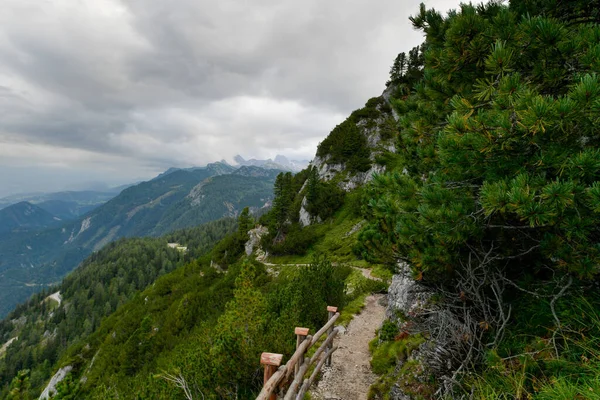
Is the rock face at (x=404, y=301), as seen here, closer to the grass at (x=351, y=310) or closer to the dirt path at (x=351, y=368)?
the dirt path at (x=351, y=368)

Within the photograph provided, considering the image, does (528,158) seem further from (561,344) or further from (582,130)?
(561,344)

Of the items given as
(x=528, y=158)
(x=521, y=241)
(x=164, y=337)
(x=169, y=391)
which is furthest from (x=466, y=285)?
(x=164, y=337)

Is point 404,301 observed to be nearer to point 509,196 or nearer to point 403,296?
point 403,296

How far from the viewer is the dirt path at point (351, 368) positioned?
8617mm

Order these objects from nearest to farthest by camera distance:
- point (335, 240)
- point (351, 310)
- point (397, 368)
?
1. point (397, 368)
2. point (351, 310)
3. point (335, 240)

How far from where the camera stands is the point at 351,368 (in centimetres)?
1008

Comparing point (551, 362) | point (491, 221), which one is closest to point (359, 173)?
point (491, 221)

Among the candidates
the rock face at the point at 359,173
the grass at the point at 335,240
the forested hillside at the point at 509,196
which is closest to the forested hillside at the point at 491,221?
the forested hillside at the point at 509,196

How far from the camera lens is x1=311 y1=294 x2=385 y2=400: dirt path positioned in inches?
339

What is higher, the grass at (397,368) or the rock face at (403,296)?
the rock face at (403,296)

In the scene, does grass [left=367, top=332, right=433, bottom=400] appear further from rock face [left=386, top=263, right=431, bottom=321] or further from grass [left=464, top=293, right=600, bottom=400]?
grass [left=464, top=293, right=600, bottom=400]

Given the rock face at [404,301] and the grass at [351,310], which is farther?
the grass at [351,310]

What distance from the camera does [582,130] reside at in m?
3.10

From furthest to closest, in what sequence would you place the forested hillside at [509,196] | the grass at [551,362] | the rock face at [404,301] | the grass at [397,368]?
the rock face at [404,301] → the grass at [397,368] → the grass at [551,362] → the forested hillside at [509,196]
